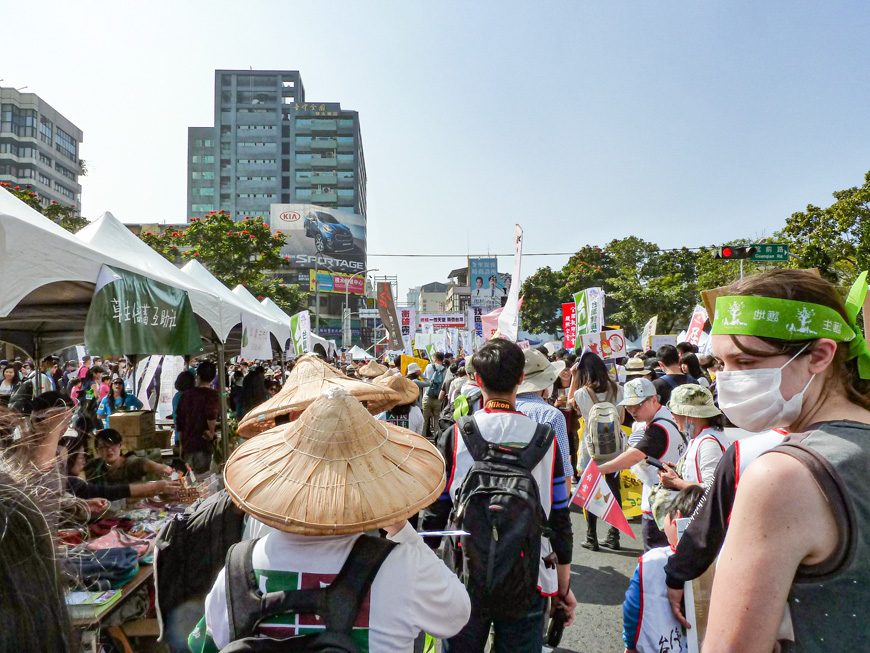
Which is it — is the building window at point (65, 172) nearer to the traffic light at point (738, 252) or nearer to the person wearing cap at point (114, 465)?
the traffic light at point (738, 252)

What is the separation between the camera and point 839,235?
16.0 m

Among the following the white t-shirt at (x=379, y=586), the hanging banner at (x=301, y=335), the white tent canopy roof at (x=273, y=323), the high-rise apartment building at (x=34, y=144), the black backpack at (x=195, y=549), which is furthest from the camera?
the high-rise apartment building at (x=34, y=144)

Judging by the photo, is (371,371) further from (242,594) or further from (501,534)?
(242,594)

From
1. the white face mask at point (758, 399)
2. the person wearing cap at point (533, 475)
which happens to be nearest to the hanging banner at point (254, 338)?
the person wearing cap at point (533, 475)

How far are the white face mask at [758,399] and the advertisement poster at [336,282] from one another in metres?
54.6

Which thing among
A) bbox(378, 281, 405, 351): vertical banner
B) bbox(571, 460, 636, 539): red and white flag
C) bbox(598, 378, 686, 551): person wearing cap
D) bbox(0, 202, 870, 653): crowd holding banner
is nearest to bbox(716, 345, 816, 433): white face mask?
bbox(0, 202, 870, 653): crowd holding banner

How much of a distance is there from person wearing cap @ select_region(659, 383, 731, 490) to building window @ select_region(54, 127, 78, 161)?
270 ft

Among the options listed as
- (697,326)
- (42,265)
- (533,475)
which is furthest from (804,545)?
(697,326)

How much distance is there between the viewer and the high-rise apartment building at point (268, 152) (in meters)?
76.8

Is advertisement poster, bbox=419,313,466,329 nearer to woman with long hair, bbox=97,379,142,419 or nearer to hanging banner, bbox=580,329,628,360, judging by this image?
hanging banner, bbox=580,329,628,360

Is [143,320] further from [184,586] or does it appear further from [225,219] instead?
[225,219]

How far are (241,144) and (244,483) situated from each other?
85193mm

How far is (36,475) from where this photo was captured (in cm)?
103

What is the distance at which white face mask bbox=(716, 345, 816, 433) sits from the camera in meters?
1.26
